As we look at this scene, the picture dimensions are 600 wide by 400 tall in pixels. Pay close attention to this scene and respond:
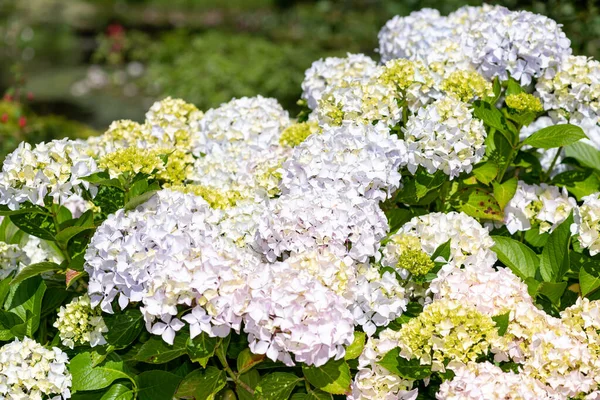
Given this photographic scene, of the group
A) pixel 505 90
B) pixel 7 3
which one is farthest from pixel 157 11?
pixel 505 90

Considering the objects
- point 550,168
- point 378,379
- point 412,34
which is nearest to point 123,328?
point 378,379

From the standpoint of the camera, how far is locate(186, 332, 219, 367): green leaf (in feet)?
5.80

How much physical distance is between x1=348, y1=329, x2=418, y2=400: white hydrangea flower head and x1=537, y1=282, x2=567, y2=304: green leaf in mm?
436

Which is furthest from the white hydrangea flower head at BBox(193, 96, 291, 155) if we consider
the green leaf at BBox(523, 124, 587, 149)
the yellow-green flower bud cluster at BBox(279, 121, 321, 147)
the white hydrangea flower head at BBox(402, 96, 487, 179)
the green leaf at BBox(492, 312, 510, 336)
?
the green leaf at BBox(492, 312, 510, 336)

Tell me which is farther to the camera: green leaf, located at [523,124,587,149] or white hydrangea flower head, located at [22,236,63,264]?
white hydrangea flower head, located at [22,236,63,264]

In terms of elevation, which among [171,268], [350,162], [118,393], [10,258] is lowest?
[118,393]

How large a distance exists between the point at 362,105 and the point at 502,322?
760 millimetres

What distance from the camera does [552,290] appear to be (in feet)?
6.44

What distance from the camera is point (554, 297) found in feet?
6.53

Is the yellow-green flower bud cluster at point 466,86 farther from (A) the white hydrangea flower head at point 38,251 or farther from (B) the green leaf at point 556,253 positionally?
(A) the white hydrangea flower head at point 38,251

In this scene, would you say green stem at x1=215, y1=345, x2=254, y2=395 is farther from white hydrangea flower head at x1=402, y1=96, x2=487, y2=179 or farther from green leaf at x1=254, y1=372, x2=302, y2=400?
white hydrangea flower head at x1=402, y1=96, x2=487, y2=179

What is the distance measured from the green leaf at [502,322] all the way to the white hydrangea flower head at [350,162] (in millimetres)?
441

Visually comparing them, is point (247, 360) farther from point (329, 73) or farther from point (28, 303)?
point (329, 73)

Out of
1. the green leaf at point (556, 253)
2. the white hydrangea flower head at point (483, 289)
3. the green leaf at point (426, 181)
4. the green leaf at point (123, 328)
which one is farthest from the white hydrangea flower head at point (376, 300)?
the green leaf at point (123, 328)
